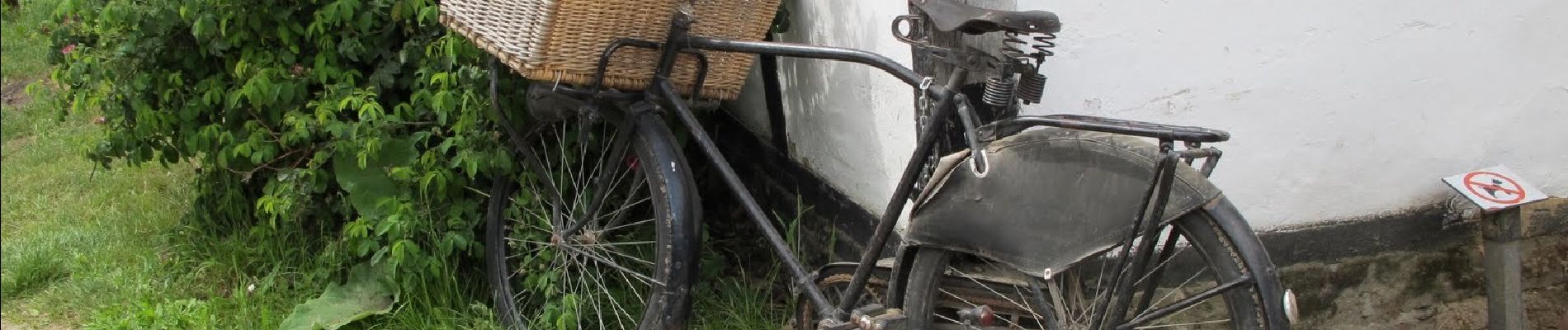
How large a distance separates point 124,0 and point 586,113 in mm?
1724

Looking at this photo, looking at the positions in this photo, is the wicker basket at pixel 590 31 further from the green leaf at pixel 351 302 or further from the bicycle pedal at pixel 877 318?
the green leaf at pixel 351 302

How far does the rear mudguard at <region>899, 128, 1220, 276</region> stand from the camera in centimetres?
263

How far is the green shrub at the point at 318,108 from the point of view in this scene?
164 inches

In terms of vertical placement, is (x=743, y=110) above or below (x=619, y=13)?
below

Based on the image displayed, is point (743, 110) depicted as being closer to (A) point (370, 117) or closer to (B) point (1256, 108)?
(A) point (370, 117)

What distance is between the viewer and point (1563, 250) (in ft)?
12.2

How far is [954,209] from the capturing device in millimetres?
2893

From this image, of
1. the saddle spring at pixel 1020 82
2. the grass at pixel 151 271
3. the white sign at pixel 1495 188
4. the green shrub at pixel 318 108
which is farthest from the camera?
the grass at pixel 151 271

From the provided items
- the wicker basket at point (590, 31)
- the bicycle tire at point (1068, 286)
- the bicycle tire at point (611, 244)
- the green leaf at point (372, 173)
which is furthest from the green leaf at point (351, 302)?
the bicycle tire at point (1068, 286)

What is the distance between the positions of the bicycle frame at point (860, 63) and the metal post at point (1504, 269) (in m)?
1.03

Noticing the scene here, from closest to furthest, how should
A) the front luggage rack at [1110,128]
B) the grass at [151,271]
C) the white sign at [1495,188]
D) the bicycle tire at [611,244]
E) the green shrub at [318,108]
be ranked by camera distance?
1. the front luggage rack at [1110,128]
2. the white sign at [1495,188]
3. the bicycle tire at [611,244]
4. the green shrub at [318,108]
5. the grass at [151,271]

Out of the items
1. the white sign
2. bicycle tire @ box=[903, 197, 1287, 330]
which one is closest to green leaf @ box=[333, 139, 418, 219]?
bicycle tire @ box=[903, 197, 1287, 330]

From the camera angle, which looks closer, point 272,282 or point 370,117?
point 370,117

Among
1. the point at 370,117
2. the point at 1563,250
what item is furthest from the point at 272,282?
the point at 1563,250
